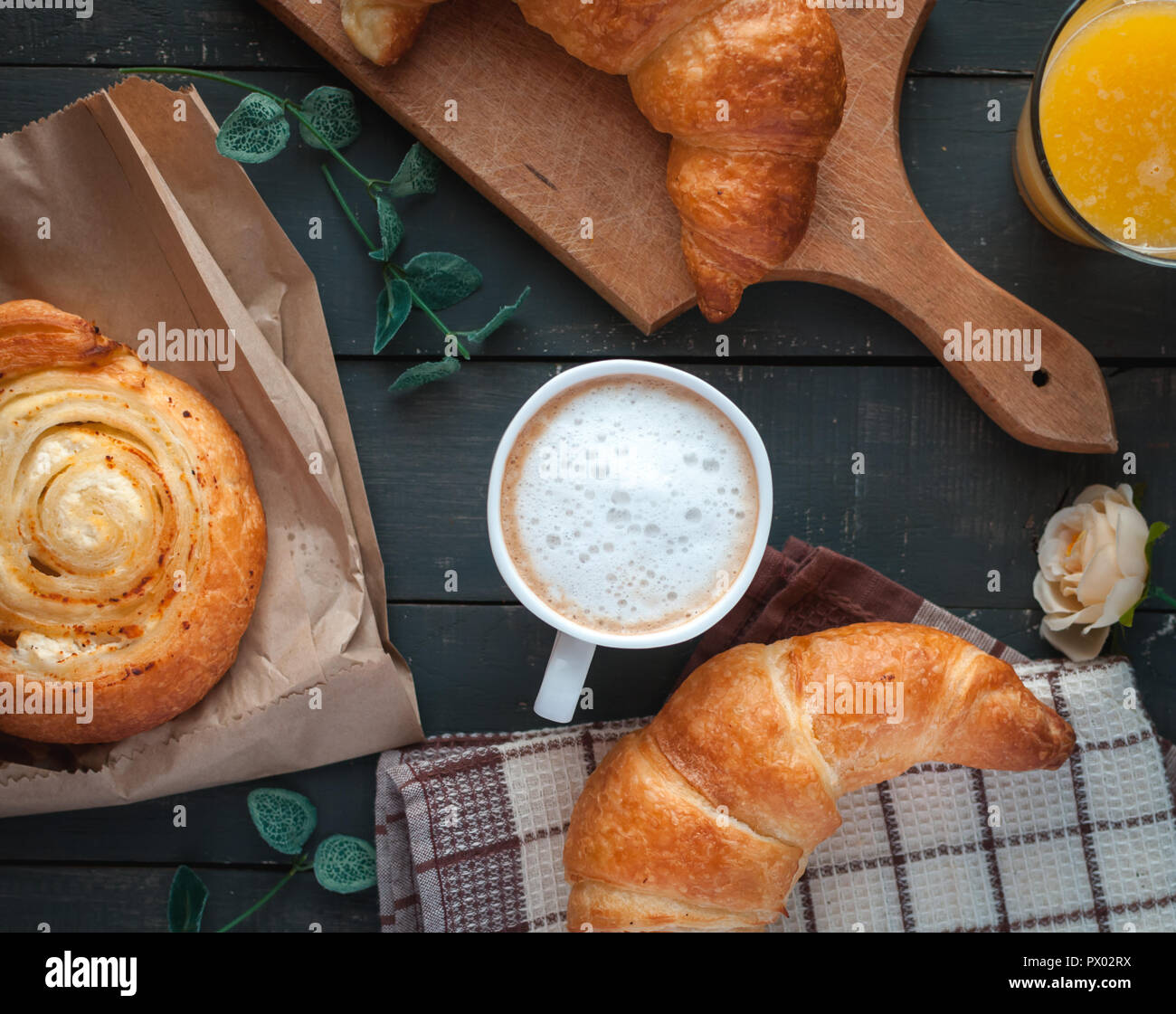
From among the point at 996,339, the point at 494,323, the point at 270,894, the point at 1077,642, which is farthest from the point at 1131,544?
the point at 270,894

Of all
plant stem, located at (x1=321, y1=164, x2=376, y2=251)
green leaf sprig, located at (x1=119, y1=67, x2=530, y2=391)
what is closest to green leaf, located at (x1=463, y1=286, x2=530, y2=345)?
green leaf sprig, located at (x1=119, y1=67, x2=530, y2=391)

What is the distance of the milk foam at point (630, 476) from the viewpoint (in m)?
1.35

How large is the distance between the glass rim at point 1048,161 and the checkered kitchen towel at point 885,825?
629 mm

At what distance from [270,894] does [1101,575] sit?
4.92 feet

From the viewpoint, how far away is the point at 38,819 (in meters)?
1.65

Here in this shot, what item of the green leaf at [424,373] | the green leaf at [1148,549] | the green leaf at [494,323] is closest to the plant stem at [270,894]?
the green leaf at [424,373]

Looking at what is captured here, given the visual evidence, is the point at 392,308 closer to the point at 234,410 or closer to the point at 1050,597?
the point at 234,410

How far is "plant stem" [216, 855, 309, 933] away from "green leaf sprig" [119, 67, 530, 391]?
2.77 ft

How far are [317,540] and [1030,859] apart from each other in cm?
131

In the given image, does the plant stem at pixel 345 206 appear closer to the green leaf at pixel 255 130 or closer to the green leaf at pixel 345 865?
the green leaf at pixel 255 130

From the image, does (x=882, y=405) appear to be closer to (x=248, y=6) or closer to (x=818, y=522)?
(x=818, y=522)

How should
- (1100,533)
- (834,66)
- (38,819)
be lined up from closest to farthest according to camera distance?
1. (834,66)
2. (1100,533)
3. (38,819)

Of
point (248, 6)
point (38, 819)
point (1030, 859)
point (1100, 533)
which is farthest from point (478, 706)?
point (248, 6)

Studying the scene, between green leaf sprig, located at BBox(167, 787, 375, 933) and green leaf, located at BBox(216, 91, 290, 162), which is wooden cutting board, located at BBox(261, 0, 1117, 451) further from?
green leaf sprig, located at BBox(167, 787, 375, 933)
